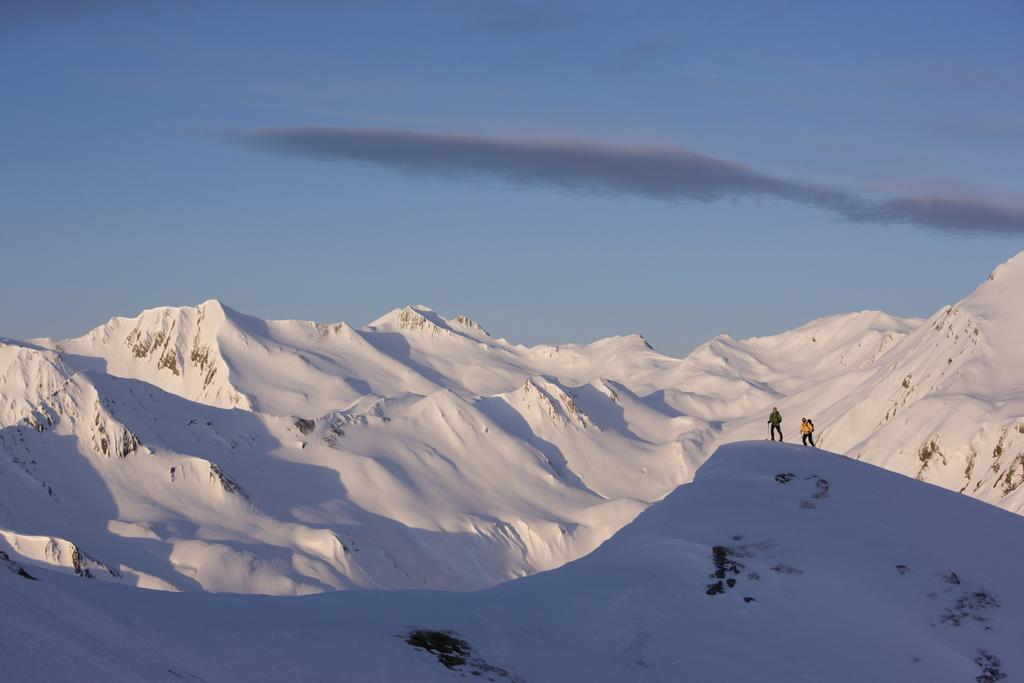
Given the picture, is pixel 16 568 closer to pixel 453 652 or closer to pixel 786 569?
pixel 453 652

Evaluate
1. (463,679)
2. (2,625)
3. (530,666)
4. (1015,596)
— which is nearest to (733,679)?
(530,666)

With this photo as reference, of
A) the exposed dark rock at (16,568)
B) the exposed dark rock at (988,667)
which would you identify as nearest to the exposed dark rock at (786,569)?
the exposed dark rock at (988,667)

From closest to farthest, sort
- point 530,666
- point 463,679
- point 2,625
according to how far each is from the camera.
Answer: point 2,625, point 463,679, point 530,666

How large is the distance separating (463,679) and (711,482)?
75.1ft

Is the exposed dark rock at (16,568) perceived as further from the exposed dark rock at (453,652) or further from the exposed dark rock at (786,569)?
the exposed dark rock at (786,569)

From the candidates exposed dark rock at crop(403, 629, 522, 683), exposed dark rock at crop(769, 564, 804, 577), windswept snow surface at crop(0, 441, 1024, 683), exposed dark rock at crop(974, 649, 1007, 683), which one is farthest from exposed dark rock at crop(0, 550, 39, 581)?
exposed dark rock at crop(974, 649, 1007, 683)

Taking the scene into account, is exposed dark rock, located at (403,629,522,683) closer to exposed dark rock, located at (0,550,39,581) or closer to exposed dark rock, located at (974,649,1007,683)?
exposed dark rock, located at (0,550,39,581)

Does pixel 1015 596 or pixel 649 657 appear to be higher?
pixel 1015 596

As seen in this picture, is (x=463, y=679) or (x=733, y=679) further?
Result: (x=733, y=679)

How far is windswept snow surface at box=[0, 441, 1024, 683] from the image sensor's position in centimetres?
2801

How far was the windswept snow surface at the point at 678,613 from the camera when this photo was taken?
28.0 metres

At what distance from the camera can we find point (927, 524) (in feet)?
150

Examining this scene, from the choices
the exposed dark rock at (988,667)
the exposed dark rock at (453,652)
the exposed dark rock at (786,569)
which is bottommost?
the exposed dark rock at (453,652)

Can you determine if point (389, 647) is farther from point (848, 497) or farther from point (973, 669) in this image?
point (848, 497)
